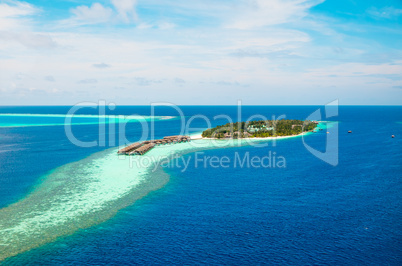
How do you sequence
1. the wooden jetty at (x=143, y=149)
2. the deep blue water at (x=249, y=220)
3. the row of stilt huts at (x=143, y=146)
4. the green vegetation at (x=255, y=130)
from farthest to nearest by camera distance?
the green vegetation at (x=255, y=130), the row of stilt huts at (x=143, y=146), the wooden jetty at (x=143, y=149), the deep blue water at (x=249, y=220)

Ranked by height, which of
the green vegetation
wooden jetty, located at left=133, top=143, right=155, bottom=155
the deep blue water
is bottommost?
the deep blue water

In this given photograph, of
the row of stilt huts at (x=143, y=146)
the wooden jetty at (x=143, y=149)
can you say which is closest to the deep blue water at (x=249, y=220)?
the wooden jetty at (x=143, y=149)

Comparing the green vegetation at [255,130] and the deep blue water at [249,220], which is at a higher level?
the green vegetation at [255,130]

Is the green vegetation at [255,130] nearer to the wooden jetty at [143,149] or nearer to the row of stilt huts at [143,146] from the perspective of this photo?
the row of stilt huts at [143,146]

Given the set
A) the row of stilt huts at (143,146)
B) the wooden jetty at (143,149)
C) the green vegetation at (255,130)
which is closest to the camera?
the wooden jetty at (143,149)

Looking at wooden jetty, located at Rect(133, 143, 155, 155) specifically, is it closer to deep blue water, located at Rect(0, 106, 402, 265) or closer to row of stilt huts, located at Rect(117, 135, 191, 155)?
row of stilt huts, located at Rect(117, 135, 191, 155)

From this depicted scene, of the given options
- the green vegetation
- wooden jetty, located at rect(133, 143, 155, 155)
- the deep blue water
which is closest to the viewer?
the deep blue water

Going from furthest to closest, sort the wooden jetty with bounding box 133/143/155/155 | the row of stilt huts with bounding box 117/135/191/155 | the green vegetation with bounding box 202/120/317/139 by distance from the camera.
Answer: the green vegetation with bounding box 202/120/317/139 < the row of stilt huts with bounding box 117/135/191/155 < the wooden jetty with bounding box 133/143/155/155

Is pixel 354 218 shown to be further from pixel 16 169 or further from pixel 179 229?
pixel 16 169

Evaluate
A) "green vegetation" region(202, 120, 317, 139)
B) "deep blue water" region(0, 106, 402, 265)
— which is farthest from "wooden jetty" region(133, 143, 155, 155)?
"green vegetation" region(202, 120, 317, 139)

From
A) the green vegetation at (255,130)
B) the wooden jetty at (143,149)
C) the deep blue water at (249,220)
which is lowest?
the deep blue water at (249,220)

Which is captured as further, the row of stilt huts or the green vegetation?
the green vegetation
